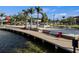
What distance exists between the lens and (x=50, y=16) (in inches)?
412

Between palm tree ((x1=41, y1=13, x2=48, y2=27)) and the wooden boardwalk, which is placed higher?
palm tree ((x1=41, y1=13, x2=48, y2=27))

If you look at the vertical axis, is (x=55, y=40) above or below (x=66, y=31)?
below

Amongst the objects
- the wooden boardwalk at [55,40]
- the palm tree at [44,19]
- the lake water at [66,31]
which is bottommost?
the wooden boardwalk at [55,40]

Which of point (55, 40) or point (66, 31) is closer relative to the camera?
point (66, 31)

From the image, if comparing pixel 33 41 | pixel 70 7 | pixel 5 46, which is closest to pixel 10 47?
pixel 5 46

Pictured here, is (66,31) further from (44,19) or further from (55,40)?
(44,19)

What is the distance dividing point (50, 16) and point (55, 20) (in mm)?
143

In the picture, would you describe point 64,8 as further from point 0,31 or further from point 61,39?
point 0,31

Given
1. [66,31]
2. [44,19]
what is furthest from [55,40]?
[44,19]

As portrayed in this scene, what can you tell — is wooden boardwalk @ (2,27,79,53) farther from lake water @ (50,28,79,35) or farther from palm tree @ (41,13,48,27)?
palm tree @ (41,13,48,27)

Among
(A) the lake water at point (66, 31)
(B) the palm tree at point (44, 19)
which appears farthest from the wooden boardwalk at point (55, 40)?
(B) the palm tree at point (44, 19)

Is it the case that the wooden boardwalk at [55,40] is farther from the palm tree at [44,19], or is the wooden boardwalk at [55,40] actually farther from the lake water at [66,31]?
the palm tree at [44,19]

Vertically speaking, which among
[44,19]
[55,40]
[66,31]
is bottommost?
[55,40]

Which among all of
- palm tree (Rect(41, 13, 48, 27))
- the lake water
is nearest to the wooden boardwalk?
the lake water
